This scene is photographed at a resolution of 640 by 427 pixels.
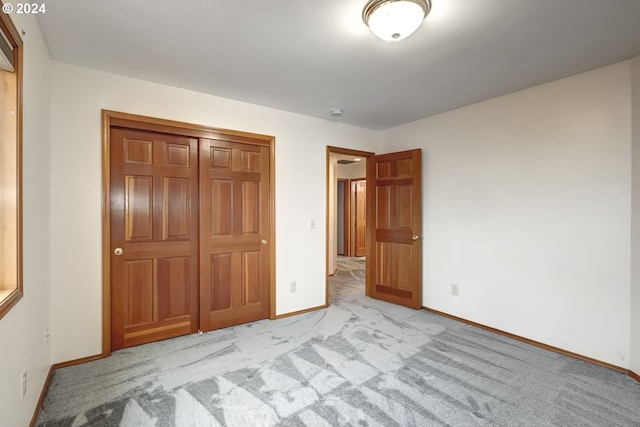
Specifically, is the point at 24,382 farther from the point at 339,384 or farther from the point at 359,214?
the point at 359,214

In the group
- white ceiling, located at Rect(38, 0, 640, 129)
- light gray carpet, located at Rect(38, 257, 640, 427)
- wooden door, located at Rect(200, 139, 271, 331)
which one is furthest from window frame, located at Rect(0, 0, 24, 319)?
wooden door, located at Rect(200, 139, 271, 331)

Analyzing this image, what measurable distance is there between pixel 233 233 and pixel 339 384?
1.87 metres

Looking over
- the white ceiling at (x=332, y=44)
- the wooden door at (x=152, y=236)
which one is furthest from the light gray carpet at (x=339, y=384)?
the white ceiling at (x=332, y=44)

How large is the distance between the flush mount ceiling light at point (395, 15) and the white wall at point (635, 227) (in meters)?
1.93

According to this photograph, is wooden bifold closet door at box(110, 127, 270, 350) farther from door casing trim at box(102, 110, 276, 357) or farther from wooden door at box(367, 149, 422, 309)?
wooden door at box(367, 149, 422, 309)

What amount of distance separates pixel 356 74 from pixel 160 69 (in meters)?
1.68

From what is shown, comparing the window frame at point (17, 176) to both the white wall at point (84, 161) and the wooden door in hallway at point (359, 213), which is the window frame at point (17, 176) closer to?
the white wall at point (84, 161)

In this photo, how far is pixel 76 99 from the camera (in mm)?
2445

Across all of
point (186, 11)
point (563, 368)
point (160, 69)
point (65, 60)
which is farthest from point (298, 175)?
point (563, 368)

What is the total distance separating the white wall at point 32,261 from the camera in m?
1.41

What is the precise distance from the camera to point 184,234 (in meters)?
3.00

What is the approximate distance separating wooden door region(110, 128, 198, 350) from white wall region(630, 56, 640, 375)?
12.5ft

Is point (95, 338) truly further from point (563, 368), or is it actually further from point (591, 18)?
point (591, 18)

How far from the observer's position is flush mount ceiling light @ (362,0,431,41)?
160 cm
